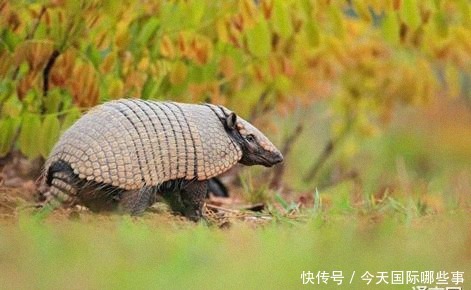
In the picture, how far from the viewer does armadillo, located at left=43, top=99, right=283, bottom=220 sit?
4520 millimetres

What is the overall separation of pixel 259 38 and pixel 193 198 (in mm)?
1347

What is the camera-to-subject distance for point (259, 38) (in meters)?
5.89

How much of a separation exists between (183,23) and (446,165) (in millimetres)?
6084

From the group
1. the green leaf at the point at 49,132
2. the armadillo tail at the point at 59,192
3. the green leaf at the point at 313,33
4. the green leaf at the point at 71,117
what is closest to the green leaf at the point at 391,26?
the green leaf at the point at 313,33

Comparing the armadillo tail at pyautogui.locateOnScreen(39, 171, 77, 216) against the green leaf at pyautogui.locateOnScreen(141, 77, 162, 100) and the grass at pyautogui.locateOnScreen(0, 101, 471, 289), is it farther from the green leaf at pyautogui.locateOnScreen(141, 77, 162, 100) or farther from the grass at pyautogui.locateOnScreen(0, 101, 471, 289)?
the green leaf at pyautogui.locateOnScreen(141, 77, 162, 100)

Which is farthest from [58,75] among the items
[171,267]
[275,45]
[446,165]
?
[446,165]

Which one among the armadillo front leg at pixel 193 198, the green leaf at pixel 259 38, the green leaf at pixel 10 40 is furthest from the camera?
the green leaf at pixel 259 38

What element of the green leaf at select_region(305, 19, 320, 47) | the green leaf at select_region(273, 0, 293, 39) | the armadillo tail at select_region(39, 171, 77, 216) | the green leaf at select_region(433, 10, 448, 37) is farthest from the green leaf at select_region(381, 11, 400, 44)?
the armadillo tail at select_region(39, 171, 77, 216)

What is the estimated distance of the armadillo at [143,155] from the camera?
4.52 metres

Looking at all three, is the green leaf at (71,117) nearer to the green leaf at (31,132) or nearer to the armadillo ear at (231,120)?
the green leaf at (31,132)

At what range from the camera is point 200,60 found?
19.6 feet

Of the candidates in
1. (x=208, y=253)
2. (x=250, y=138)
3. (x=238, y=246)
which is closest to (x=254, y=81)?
(x=250, y=138)

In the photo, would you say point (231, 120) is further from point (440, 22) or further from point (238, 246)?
point (440, 22)

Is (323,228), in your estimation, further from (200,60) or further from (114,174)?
(200,60)
